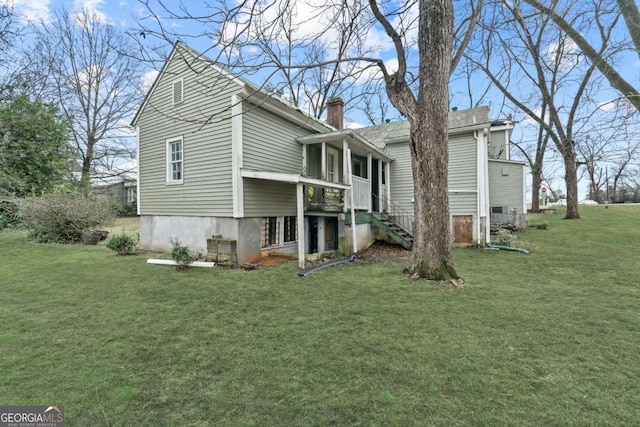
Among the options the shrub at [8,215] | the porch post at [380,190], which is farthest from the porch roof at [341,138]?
the shrub at [8,215]

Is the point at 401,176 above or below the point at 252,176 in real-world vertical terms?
above

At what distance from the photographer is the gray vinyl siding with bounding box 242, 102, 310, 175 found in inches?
340

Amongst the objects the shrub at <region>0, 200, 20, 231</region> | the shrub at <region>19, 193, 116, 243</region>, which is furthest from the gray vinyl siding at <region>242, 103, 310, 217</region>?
the shrub at <region>0, 200, 20, 231</region>

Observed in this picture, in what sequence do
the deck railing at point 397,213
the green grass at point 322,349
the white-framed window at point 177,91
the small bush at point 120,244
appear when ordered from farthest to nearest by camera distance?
the deck railing at point 397,213
the white-framed window at point 177,91
the small bush at point 120,244
the green grass at point 322,349

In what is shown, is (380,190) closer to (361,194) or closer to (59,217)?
(361,194)

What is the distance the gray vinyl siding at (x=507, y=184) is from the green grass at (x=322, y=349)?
9025 mm

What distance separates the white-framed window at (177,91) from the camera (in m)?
9.66

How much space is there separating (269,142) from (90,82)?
71.2 ft

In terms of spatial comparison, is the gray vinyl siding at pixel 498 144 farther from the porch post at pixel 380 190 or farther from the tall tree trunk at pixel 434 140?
the tall tree trunk at pixel 434 140

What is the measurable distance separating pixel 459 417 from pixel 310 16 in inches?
266

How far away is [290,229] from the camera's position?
35.2 ft

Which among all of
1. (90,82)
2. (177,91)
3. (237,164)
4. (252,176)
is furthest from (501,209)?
(90,82)

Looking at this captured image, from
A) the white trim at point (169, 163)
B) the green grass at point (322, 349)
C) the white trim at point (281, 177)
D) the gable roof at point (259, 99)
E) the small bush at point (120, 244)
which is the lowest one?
the green grass at point (322, 349)

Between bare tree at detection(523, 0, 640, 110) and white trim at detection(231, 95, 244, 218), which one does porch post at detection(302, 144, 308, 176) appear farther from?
bare tree at detection(523, 0, 640, 110)
